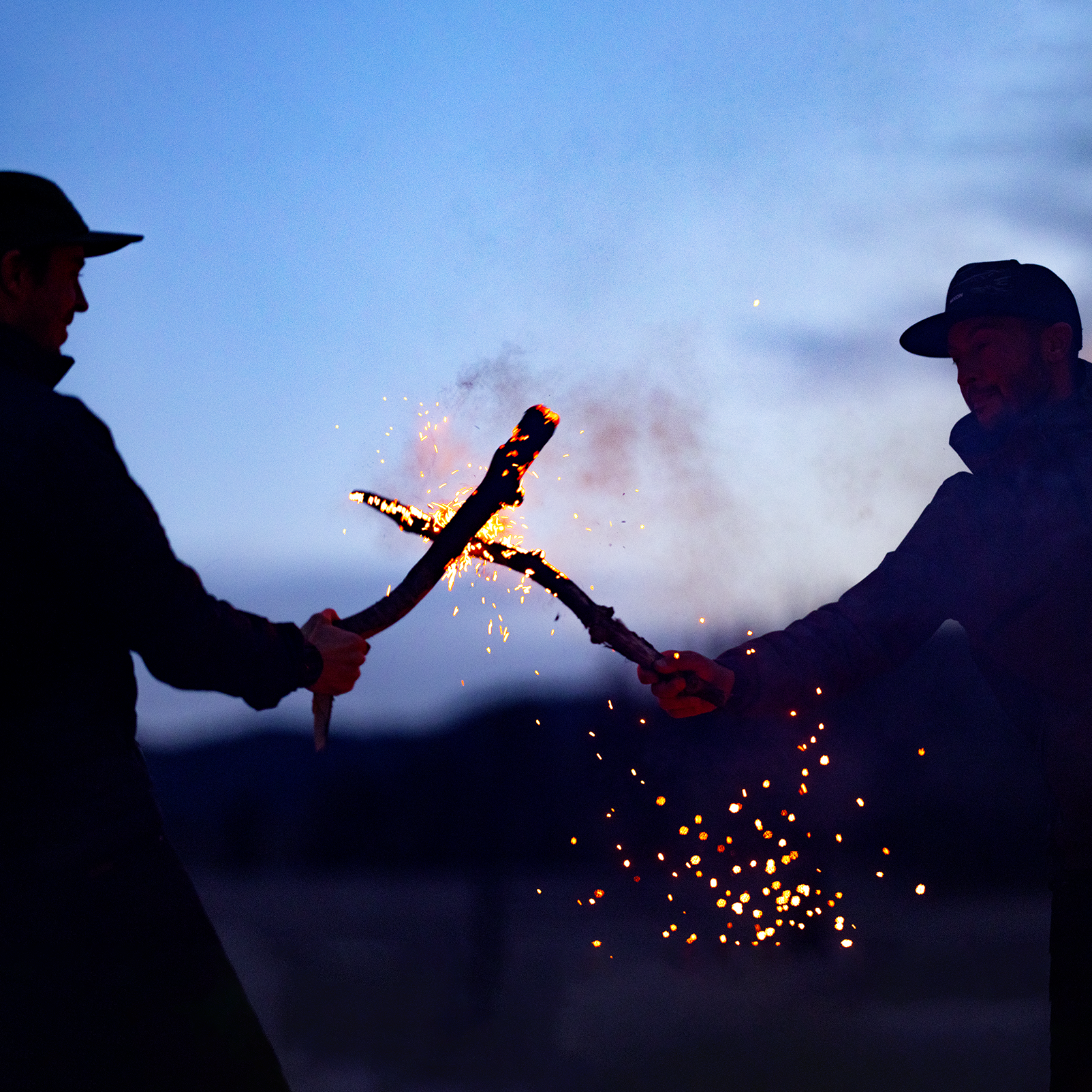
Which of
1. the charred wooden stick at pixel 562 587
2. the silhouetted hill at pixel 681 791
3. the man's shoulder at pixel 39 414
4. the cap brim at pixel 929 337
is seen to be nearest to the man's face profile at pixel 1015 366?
the cap brim at pixel 929 337

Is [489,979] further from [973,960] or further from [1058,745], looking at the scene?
[1058,745]

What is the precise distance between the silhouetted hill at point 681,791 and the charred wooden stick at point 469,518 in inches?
769

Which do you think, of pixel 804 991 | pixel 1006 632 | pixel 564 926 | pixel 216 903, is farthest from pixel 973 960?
pixel 1006 632

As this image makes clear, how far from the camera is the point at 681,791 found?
140 feet

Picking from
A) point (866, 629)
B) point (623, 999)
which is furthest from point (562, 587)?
point (623, 999)

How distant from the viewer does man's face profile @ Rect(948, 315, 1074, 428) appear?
484cm

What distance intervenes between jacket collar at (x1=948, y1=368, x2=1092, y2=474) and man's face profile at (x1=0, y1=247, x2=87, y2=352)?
3710 mm

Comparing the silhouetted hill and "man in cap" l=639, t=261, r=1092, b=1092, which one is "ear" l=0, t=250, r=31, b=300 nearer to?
"man in cap" l=639, t=261, r=1092, b=1092

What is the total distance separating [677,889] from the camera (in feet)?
210

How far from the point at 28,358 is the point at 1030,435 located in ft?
12.9

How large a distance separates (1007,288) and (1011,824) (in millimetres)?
53703

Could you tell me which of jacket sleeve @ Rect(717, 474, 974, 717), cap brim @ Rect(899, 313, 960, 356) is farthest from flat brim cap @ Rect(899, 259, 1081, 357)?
jacket sleeve @ Rect(717, 474, 974, 717)

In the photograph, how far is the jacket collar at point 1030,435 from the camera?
15.5 ft

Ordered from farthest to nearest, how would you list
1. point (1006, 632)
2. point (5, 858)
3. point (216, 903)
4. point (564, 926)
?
point (564, 926)
point (216, 903)
point (1006, 632)
point (5, 858)
